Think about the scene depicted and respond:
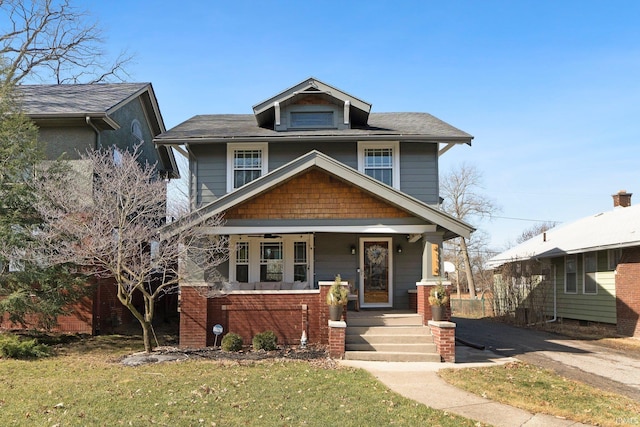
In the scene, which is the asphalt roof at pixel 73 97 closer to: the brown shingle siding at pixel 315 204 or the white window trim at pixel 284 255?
the white window trim at pixel 284 255

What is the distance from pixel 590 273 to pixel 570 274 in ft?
5.28

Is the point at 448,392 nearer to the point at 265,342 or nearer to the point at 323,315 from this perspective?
the point at 323,315

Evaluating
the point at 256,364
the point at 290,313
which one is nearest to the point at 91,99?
the point at 290,313

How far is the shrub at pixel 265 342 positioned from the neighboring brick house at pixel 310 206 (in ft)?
1.75

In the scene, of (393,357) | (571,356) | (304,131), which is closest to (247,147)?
(304,131)

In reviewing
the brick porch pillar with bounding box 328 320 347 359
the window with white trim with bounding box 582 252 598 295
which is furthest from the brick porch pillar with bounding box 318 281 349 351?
the window with white trim with bounding box 582 252 598 295

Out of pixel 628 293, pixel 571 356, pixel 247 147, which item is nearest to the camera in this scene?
pixel 571 356

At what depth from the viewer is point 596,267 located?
755 inches

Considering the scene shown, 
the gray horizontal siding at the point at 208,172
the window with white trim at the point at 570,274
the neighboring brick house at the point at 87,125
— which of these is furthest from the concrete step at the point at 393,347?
the window with white trim at the point at 570,274

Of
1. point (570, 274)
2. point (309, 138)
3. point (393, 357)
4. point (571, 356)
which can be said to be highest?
point (309, 138)

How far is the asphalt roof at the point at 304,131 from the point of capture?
604 inches

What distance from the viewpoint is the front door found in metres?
15.4

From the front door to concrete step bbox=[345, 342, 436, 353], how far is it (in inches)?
131

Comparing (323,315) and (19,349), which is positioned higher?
(323,315)
